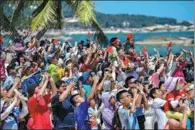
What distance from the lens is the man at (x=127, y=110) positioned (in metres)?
8.77

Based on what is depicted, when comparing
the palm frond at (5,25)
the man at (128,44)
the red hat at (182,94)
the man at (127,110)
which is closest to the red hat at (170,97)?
the red hat at (182,94)

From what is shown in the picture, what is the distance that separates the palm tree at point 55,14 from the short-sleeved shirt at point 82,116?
1016 cm

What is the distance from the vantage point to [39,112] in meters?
8.66

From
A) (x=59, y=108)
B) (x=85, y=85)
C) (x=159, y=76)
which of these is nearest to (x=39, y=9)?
(x=159, y=76)

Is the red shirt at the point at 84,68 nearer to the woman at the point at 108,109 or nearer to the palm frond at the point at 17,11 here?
the woman at the point at 108,109

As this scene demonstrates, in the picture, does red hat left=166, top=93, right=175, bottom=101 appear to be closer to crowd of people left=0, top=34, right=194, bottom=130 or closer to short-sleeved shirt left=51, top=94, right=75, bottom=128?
crowd of people left=0, top=34, right=194, bottom=130

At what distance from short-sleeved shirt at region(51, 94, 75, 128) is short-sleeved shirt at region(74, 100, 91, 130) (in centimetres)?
27

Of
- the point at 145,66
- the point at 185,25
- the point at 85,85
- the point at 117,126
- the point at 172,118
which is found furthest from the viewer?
→ the point at 185,25

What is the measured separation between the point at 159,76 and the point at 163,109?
159 inches

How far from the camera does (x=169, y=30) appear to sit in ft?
652

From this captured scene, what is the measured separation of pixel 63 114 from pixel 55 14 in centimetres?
1116

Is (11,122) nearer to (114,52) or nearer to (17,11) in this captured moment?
(114,52)

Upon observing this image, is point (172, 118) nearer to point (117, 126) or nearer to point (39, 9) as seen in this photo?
point (117, 126)

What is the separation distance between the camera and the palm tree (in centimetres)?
1930
